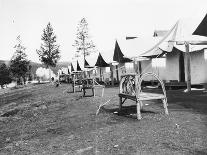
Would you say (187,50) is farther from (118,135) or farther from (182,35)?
(118,135)

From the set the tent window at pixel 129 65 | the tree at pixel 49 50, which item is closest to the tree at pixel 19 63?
the tree at pixel 49 50

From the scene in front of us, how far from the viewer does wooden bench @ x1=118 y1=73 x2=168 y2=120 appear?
25.3 feet

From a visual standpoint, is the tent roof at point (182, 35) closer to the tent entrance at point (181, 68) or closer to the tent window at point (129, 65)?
the tent entrance at point (181, 68)

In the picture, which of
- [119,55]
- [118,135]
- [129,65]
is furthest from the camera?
[129,65]

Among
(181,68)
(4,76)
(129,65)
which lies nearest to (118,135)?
(181,68)

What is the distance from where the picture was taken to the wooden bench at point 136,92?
25.3 ft

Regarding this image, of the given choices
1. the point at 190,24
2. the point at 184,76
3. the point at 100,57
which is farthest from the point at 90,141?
the point at 100,57

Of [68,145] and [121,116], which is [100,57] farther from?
[68,145]

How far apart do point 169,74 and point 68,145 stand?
1577 cm

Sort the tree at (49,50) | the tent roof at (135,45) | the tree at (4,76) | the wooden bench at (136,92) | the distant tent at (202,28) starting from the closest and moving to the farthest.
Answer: the wooden bench at (136,92)
the distant tent at (202,28)
the tent roof at (135,45)
the tree at (49,50)
the tree at (4,76)

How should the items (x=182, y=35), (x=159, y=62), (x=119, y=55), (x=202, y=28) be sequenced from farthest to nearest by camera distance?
1. (x=119, y=55)
2. (x=159, y=62)
3. (x=182, y=35)
4. (x=202, y=28)

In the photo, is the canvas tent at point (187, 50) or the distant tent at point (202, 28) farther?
the canvas tent at point (187, 50)

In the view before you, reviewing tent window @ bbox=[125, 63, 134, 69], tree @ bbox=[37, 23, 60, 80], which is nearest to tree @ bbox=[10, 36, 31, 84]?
tree @ bbox=[37, 23, 60, 80]

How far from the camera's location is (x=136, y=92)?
7711 mm
